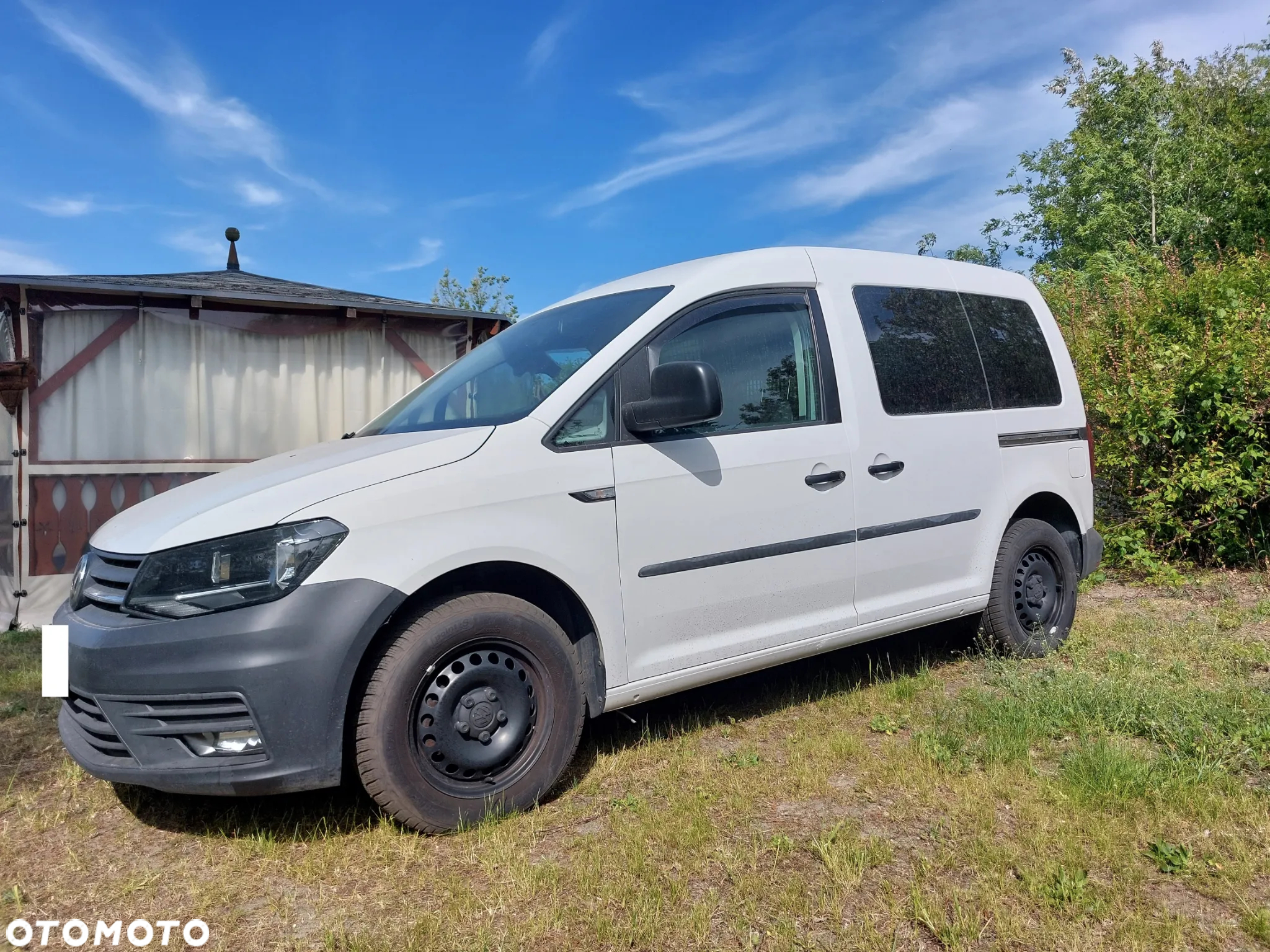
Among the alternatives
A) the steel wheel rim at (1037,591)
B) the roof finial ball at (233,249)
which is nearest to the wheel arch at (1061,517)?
the steel wheel rim at (1037,591)

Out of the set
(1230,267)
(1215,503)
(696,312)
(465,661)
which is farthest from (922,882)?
(1230,267)

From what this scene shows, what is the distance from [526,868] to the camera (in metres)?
2.53

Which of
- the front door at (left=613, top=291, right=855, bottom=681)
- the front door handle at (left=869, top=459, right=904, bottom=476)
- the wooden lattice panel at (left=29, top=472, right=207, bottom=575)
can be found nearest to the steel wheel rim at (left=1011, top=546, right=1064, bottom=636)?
the front door handle at (left=869, top=459, right=904, bottom=476)

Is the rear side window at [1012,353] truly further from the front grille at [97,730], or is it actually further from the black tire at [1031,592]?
the front grille at [97,730]

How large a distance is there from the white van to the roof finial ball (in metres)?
8.27

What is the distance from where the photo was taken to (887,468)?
12.5ft

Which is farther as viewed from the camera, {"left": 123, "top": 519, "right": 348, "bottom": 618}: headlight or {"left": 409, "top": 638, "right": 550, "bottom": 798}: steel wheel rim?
{"left": 409, "top": 638, "right": 550, "bottom": 798}: steel wheel rim

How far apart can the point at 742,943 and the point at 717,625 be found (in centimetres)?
130

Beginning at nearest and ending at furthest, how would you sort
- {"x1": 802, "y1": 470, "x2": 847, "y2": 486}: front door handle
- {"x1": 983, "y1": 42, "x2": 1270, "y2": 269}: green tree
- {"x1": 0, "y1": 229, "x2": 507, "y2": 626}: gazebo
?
{"x1": 802, "y1": 470, "x2": 847, "y2": 486}: front door handle < {"x1": 0, "y1": 229, "x2": 507, "y2": 626}: gazebo < {"x1": 983, "y1": 42, "x2": 1270, "y2": 269}: green tree

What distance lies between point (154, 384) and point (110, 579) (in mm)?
5679

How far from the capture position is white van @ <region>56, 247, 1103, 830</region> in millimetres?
2551

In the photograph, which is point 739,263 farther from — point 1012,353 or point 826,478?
point 1012,353

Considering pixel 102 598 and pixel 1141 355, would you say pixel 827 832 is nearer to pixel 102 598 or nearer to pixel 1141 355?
pixel 102 598

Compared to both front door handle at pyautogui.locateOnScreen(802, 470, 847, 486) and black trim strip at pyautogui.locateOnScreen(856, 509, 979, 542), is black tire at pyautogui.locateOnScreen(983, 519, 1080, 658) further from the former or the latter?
front door handle at pyautogui.locateOnScreen(802, 470, 847, 486)
